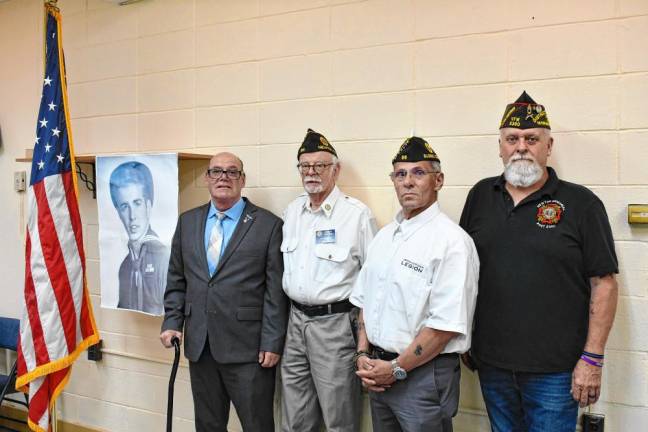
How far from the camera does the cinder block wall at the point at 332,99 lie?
6.83ft

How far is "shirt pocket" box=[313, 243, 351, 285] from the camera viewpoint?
7.39 ft

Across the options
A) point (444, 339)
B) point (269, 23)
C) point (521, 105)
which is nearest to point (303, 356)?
point (444, 339)

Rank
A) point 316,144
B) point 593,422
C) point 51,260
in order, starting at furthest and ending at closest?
point 51,260 < point 316,144 < point 593,422

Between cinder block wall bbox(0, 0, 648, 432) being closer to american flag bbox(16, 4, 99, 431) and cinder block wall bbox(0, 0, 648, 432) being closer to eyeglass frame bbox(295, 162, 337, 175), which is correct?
eyeglass frame bbox(295, 162, 337, 175)

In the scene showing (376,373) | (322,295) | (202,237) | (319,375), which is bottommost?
(319,375)

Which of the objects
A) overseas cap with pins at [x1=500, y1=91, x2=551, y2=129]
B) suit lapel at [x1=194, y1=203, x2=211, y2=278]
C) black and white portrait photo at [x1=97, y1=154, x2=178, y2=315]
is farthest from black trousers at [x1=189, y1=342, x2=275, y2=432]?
overseas cap with pins at [x1=500, y1=91, x2=551, y2=129]

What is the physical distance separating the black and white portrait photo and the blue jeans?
176 cm

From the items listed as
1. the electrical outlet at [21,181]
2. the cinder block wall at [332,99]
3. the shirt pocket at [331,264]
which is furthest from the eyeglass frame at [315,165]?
the electrical outlet at [21,181]

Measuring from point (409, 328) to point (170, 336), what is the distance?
125cm

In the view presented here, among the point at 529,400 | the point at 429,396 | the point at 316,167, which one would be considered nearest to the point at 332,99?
the point at 316,167

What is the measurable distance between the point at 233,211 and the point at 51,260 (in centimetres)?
106

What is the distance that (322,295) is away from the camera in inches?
88.5

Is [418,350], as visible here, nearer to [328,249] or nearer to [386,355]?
[386,355]

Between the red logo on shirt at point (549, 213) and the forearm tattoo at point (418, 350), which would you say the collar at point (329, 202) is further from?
the red logo on shirt at point (549, 213)
